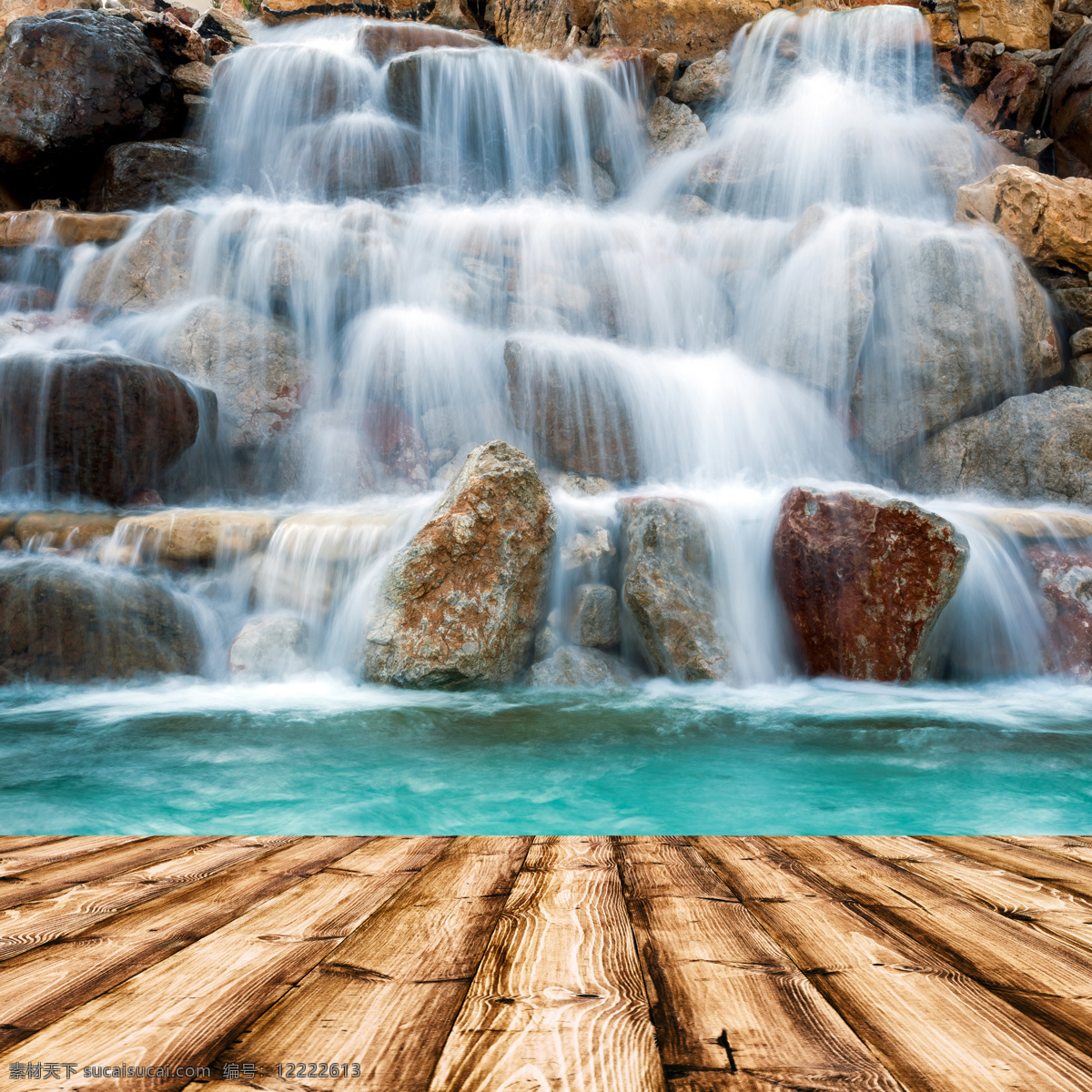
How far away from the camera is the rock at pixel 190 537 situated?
20.2 ft

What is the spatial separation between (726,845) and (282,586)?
5.11 m

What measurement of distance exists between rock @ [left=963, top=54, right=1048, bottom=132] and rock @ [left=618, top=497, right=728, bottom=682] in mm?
10783

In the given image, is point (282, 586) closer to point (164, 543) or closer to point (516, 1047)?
point (164, 543)

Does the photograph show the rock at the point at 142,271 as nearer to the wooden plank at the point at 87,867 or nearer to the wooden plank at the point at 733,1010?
the wooden plank at the point at 87,867

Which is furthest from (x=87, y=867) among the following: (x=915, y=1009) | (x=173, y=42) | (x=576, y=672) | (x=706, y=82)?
(x=706, y=82)

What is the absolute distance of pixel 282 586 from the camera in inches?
240

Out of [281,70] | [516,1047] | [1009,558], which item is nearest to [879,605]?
[1009,558]

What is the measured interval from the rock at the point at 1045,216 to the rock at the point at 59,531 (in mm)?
10103

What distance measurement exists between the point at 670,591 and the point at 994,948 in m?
4.72

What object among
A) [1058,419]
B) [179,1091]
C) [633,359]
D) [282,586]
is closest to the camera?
[179,1091]

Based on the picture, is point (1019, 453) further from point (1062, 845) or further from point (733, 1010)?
point (733, 1010)

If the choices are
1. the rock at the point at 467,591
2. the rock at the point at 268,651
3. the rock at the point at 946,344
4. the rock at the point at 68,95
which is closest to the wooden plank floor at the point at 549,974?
the rock at the point at 467,591

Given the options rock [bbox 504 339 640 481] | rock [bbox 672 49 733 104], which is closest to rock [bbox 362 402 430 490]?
rock [bbox 504 339 640 481]

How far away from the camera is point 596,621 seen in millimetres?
5859
